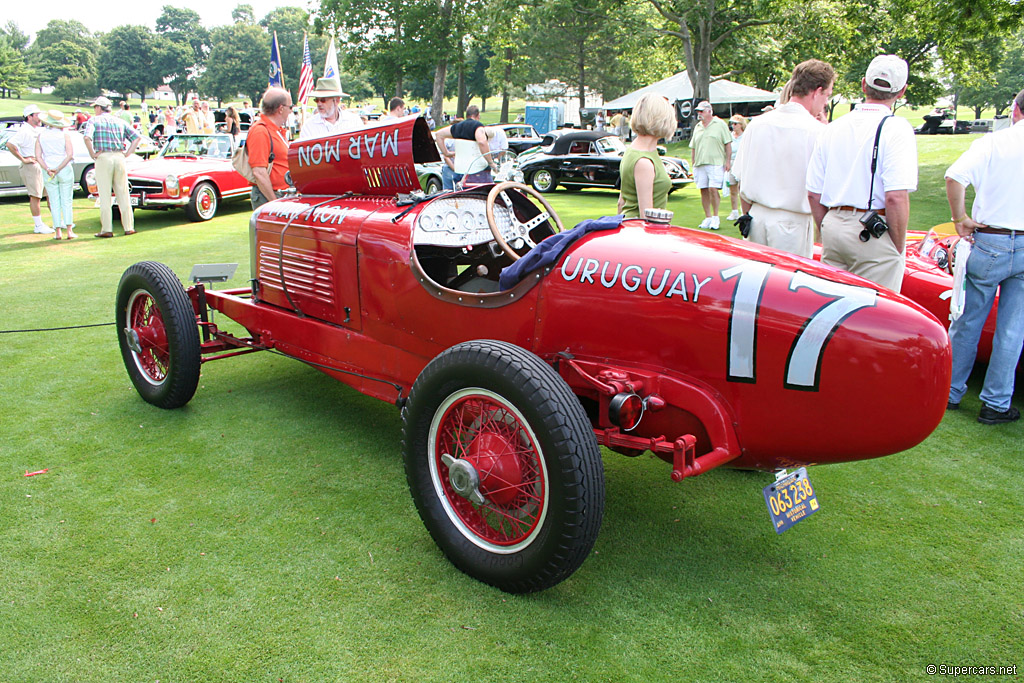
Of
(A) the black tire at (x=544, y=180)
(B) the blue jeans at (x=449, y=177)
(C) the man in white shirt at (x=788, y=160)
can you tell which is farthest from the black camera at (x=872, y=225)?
(A) the black tire at (x=544, y=180)

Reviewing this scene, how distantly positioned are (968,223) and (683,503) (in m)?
2.45

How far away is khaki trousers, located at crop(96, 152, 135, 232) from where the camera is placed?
10.0m

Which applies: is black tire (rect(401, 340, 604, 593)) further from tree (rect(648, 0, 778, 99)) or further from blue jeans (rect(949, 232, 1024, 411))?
tree (rect(648, 0, 778, 99))

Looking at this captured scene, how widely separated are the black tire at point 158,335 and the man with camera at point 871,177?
3.59 m

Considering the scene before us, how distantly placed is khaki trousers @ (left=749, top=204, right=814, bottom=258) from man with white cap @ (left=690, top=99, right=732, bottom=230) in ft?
19.5

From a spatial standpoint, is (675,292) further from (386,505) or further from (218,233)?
(218,233)

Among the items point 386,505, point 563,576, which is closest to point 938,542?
point 563,576

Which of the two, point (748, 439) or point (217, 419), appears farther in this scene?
point (217, 419)

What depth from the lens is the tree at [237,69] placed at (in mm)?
93312

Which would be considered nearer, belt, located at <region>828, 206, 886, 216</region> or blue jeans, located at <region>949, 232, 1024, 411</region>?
belt, located at <region>828, 206, 886, 216</region>

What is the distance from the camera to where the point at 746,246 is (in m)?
2.73

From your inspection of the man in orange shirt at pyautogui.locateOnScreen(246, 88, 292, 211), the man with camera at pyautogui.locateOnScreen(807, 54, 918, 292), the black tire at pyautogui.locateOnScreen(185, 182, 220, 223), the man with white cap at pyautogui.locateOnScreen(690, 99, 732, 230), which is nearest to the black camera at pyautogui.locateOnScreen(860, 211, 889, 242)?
the man with camera at pyautogui.locateOnScreen(807, 54, 918, 292)

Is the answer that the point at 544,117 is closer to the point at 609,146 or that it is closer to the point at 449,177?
the point at 609,146

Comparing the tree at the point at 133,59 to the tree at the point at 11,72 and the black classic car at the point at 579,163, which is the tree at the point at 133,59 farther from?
the black classic car at the point at 579,163
